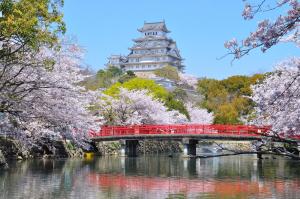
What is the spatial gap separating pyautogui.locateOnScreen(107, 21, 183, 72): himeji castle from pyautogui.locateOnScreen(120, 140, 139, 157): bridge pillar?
211 feet

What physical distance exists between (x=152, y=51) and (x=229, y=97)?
5135 centimetres

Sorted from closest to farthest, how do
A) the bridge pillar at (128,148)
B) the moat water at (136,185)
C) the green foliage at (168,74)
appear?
the moat water at (136,185)
the bridge pillar at (128,148)
the green foliage at (168,74)

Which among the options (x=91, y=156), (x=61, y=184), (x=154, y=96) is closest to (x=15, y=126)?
(x=61, y=184)

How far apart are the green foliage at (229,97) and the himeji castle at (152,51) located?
147ft

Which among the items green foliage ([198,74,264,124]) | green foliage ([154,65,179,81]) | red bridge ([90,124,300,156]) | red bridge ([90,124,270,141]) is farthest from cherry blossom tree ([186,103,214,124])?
green foliage ([154,65,179,81])

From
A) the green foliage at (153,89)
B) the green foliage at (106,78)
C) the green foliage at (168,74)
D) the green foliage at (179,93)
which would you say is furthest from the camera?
the green foliage at (168,74)

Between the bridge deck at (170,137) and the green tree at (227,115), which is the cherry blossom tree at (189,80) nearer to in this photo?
the green tree at (227,115)

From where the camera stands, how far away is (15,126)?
18047 millimetres

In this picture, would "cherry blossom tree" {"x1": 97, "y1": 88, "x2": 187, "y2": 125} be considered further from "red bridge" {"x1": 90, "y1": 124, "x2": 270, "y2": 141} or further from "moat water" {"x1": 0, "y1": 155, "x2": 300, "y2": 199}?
"moat water" {"x1": 0, "y1": 155, "x2": 300, "y2": 199}

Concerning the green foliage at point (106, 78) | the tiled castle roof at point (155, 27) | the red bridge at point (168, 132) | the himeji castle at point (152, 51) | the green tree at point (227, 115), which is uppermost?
the tiled castle roof at point (155, 27)

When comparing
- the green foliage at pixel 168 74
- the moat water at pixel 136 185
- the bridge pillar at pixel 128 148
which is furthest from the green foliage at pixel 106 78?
the moat water at pixel 136 185

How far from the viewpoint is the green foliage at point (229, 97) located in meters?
54.1

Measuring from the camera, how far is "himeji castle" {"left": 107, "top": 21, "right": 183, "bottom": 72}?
10594 centimetres

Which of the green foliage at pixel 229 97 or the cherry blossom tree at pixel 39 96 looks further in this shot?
the green foliage at pixel 229 97
